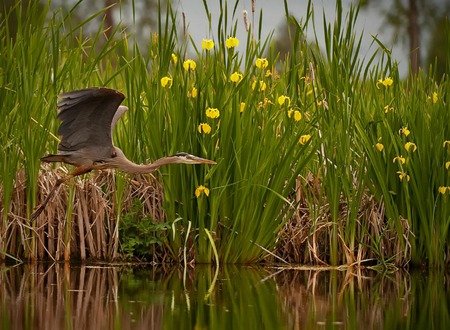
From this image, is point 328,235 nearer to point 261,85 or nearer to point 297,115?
point 297,115

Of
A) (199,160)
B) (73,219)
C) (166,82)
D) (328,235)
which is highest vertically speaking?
(166,82)

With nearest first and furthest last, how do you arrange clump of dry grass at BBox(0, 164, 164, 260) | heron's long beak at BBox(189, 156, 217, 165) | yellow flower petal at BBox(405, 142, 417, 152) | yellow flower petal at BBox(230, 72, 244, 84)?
heron's long beak at BBox(189, 156, 217, 165), yellow flower petal at BBox(230, 72, 244, 84), yellow flower petal at BBox(405, 142, 417, 152), clump of dry grass at BBox(0, 164, 164, 260)

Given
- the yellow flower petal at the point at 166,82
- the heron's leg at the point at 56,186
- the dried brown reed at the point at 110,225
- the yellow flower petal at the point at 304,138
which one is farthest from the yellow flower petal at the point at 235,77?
the heron's leg at the point at 56,186

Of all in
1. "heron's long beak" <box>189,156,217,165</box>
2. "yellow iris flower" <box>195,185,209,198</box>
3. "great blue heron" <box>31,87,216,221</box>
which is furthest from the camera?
"yellow iris flower" <box>195,185,209,198</box>

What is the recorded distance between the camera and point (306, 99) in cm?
806

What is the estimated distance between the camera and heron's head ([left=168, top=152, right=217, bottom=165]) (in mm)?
6914

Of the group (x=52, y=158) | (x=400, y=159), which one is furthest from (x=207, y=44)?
(x=400, y=159)

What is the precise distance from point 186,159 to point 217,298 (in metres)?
1.38

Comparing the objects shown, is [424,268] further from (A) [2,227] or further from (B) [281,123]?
(A) [2,227]

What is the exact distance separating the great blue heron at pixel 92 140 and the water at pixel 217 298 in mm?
763

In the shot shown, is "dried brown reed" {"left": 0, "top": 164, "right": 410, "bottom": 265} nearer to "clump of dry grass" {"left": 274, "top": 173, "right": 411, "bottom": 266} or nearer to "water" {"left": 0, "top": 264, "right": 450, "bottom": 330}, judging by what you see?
"clump of dry grass" {"left": 274, "top": 173, "right": 411, "bottom": 266}

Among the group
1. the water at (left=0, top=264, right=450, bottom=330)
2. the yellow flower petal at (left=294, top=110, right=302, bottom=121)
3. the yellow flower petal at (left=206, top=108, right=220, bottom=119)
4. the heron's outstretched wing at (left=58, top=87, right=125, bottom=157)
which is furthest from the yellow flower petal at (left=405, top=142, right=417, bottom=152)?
the heron's outstretched wing at (left=58, top=87, right=125, bottom=157)

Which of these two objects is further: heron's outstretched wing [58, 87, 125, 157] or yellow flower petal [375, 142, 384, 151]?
yellow flower petal [375, 142, 384, 151]

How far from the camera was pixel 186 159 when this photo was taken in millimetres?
6938
